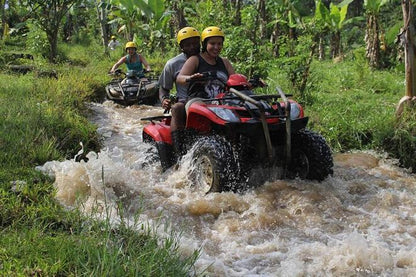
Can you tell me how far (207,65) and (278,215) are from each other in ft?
6.59

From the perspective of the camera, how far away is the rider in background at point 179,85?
4.91 metres

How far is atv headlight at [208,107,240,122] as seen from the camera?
407 centimetres

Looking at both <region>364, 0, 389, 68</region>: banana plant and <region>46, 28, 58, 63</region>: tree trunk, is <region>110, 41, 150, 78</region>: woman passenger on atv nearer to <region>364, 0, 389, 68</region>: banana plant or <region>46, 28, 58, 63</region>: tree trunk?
<region>46, 28, 58, 63</region>: tree trunk

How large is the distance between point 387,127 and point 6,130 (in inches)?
187

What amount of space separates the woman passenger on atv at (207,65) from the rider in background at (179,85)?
7.8 inches

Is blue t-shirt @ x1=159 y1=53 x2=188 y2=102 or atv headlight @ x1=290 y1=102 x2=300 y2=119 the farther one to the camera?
blue t-shirt @ x1=159 y1=53 x2=188 y2=102

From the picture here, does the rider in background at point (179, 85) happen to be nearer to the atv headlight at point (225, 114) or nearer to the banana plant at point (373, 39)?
the atv headlight at point (225, 114)

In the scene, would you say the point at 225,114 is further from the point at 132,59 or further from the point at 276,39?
the point at 276,39

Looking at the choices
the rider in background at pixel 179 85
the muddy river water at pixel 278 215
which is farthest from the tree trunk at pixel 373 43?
the rider in background at pixel 179 85

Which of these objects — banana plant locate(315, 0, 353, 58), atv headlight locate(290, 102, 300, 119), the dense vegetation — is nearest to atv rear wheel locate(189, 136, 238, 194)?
atv headlight locate(290, 102, 300, 119)

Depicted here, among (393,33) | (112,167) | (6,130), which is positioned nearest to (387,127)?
(393,33)

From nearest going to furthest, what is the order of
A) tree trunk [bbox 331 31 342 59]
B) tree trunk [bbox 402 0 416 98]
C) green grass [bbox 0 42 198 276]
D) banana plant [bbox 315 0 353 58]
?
green grass [bbox 0 42 198 276]
tree trunk [bbox 402 0 416 98]
banana plant [bbox 315 0 353 58]
tree trunk [bbox 331 31 342 59]

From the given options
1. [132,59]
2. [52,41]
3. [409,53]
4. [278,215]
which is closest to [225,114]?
[278,215]

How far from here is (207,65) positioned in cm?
505
